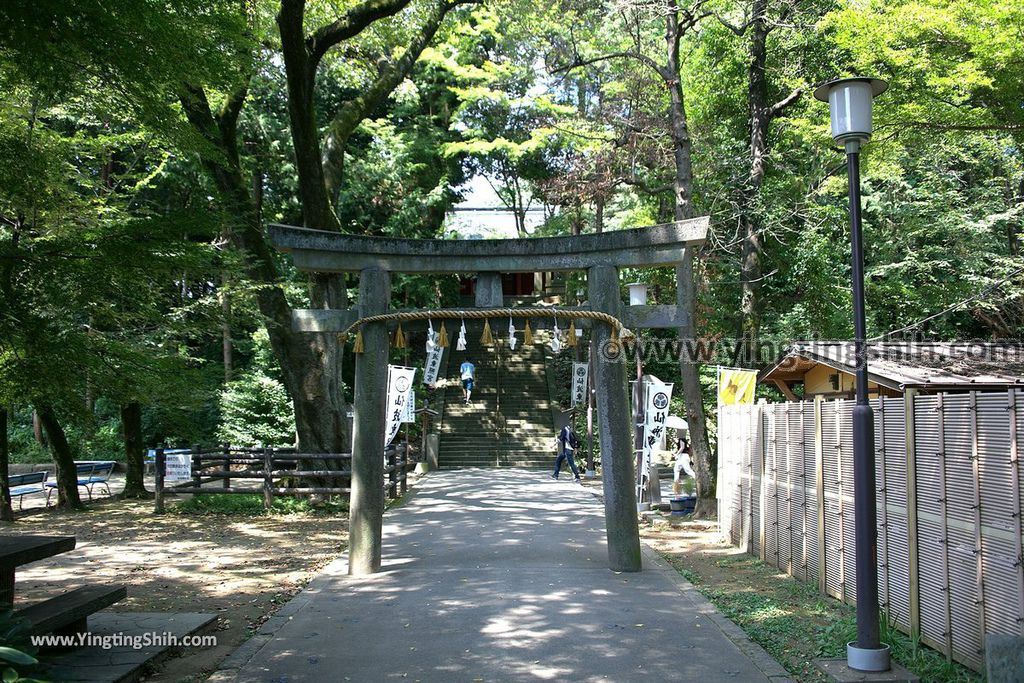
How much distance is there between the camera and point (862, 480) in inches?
230

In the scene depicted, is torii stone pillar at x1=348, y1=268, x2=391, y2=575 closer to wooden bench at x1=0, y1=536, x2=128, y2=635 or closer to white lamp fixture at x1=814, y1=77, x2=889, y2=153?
wooden bench at x1=0, y1=536, x2=128, y2=635

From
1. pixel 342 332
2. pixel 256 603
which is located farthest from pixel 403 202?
pixel 256 603

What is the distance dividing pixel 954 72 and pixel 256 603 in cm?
1187

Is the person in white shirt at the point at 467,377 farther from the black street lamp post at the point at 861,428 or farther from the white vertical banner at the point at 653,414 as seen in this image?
the black street lamp post at the point at 861,428

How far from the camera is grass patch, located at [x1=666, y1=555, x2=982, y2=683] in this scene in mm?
5895

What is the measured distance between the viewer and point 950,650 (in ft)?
19.4

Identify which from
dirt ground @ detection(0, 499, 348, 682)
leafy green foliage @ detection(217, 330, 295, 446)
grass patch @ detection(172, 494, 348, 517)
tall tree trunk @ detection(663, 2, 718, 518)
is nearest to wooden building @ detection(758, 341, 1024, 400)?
tall tree trunk @ detection(663, 2, 718, 518)

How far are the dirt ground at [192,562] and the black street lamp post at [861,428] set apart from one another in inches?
191

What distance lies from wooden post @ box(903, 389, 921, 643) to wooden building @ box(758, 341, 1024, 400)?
497 cm

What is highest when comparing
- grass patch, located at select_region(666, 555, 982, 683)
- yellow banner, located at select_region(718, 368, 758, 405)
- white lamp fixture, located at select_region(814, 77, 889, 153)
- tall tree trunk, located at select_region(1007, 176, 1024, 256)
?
tall tree trunk, located at select_region(1007, 176, 1024, 256)

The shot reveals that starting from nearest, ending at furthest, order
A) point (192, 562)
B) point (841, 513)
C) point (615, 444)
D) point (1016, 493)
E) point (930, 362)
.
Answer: point (1016, 493) → point (841, 513) → point (615, 444) → point (192, 562) → point (930, 362)

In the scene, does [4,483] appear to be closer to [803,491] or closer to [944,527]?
[803,491]

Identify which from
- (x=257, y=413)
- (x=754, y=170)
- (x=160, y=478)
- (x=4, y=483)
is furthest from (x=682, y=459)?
(x=257, y=413)

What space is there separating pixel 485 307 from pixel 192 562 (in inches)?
209
